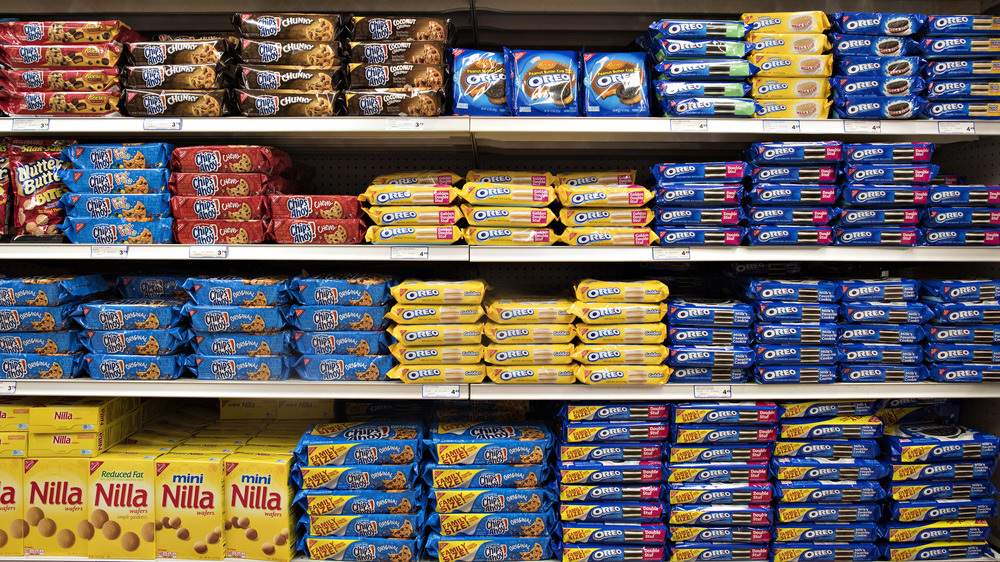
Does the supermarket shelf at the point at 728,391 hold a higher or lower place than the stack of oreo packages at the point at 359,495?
higher

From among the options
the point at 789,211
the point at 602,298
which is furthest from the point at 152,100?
the point at 789,211

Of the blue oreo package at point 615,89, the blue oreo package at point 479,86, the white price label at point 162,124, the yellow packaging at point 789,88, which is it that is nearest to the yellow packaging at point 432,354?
the blue oreo package at point 479,86

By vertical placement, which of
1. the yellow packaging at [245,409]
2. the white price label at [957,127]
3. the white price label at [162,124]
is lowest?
the yellow packaging at [245,409]

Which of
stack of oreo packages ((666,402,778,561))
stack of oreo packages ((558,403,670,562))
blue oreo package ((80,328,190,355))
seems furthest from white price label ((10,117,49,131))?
stack of oreo packages ((666,402,778,561))

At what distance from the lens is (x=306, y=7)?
2152 millimetres

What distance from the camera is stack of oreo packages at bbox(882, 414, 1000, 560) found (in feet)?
6.49

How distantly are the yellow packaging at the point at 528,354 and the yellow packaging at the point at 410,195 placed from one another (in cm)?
58

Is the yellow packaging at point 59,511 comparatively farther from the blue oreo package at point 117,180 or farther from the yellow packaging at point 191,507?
the blue oreo package at point 117,180

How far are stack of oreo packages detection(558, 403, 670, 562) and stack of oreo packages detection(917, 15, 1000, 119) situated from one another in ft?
5.07

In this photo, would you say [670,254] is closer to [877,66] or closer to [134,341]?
[877,66]

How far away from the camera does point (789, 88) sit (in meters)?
1.93

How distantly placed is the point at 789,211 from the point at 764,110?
0.38m

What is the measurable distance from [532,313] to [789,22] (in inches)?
57.1

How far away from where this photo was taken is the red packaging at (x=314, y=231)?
6.31 ft
